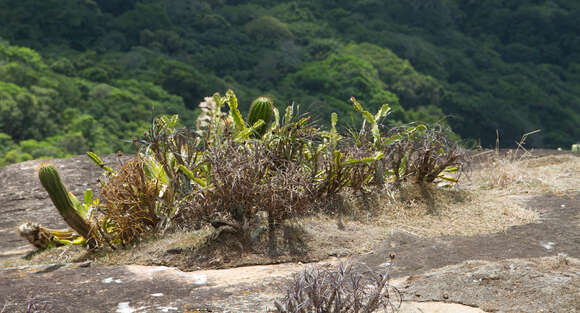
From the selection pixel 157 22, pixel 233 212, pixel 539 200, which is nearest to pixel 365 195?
pixel 233 212

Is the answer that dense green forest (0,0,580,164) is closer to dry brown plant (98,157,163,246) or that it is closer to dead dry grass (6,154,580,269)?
dry brown plant (98,157,163,246)

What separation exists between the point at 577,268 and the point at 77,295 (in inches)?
120

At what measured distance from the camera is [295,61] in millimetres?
32969

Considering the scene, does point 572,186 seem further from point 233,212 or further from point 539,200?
point 233,212

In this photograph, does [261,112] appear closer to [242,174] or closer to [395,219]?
[242,174]

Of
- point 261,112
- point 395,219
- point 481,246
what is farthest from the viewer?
point 261,112

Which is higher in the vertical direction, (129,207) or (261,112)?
(261,112)

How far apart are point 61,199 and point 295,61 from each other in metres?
29.6

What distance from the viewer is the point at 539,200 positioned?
16.9ft

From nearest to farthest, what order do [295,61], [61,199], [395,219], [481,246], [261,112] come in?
[481,246] → [61,199] → [395,219] → [261,112] → [295,61]

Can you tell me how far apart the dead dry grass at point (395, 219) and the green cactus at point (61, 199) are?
0.74 feet

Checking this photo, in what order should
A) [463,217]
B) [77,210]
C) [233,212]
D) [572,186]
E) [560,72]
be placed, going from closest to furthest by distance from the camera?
[233,212] < [77,210] < [463,217] < [572,186] < [560,72]

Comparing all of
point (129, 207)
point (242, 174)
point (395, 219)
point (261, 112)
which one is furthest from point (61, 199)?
point (395, 219)

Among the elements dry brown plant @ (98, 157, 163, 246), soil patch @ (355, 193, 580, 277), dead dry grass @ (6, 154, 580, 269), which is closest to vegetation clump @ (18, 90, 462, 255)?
dry brown plant @ (98, 157, 163, 246)
